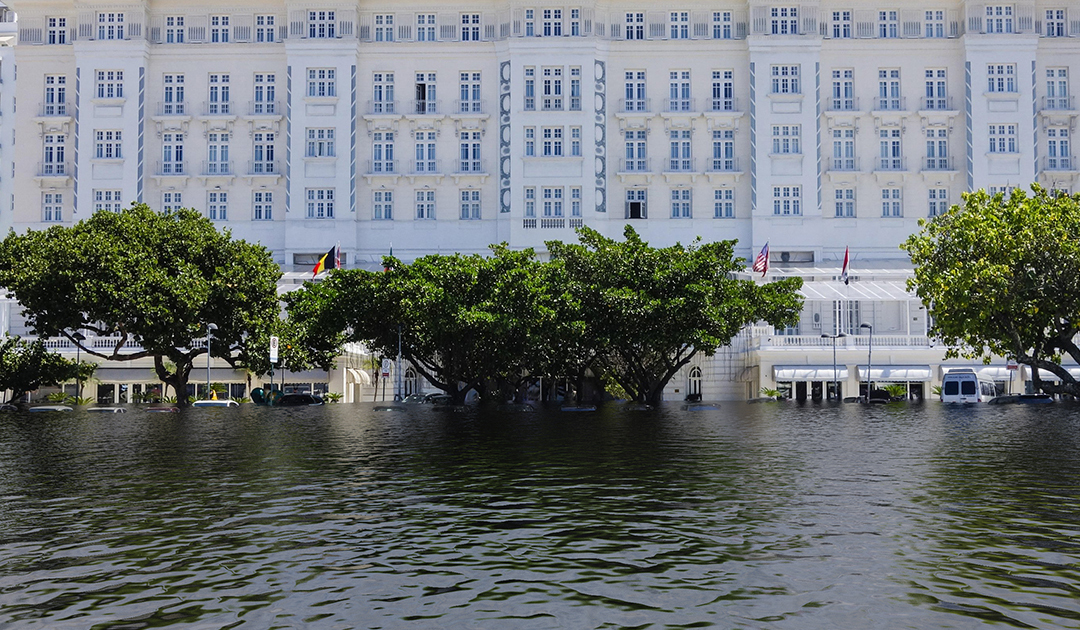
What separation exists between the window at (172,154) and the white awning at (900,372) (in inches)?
2294

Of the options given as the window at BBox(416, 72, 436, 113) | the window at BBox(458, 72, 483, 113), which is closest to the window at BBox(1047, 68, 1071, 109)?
the window at BBox(458, 72, 483, 113)

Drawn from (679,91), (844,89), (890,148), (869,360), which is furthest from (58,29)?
(869,360)

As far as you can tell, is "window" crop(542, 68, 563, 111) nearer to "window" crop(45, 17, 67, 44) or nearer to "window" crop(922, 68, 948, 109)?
"window" crop(922, 68, 948, 109)

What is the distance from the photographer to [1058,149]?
3770 inches

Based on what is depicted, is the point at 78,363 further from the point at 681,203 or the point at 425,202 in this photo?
the point at 681,203

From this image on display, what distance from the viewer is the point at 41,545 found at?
13.1 meters

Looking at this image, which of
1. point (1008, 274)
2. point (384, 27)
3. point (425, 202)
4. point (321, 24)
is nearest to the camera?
point (1008, 274)

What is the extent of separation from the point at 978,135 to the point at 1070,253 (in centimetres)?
4084

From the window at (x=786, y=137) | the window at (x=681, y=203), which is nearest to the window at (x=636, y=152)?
the window at (x=681, y=203)

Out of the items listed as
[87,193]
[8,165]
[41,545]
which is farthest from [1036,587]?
[8,165]

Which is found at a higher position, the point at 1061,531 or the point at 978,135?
the point at 978,135

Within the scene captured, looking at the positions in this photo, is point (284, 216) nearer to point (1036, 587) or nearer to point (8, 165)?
point (8, 165)

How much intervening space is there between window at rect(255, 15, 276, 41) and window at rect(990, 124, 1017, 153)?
60.5 meters

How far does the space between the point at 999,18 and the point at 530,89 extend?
3930 cm
